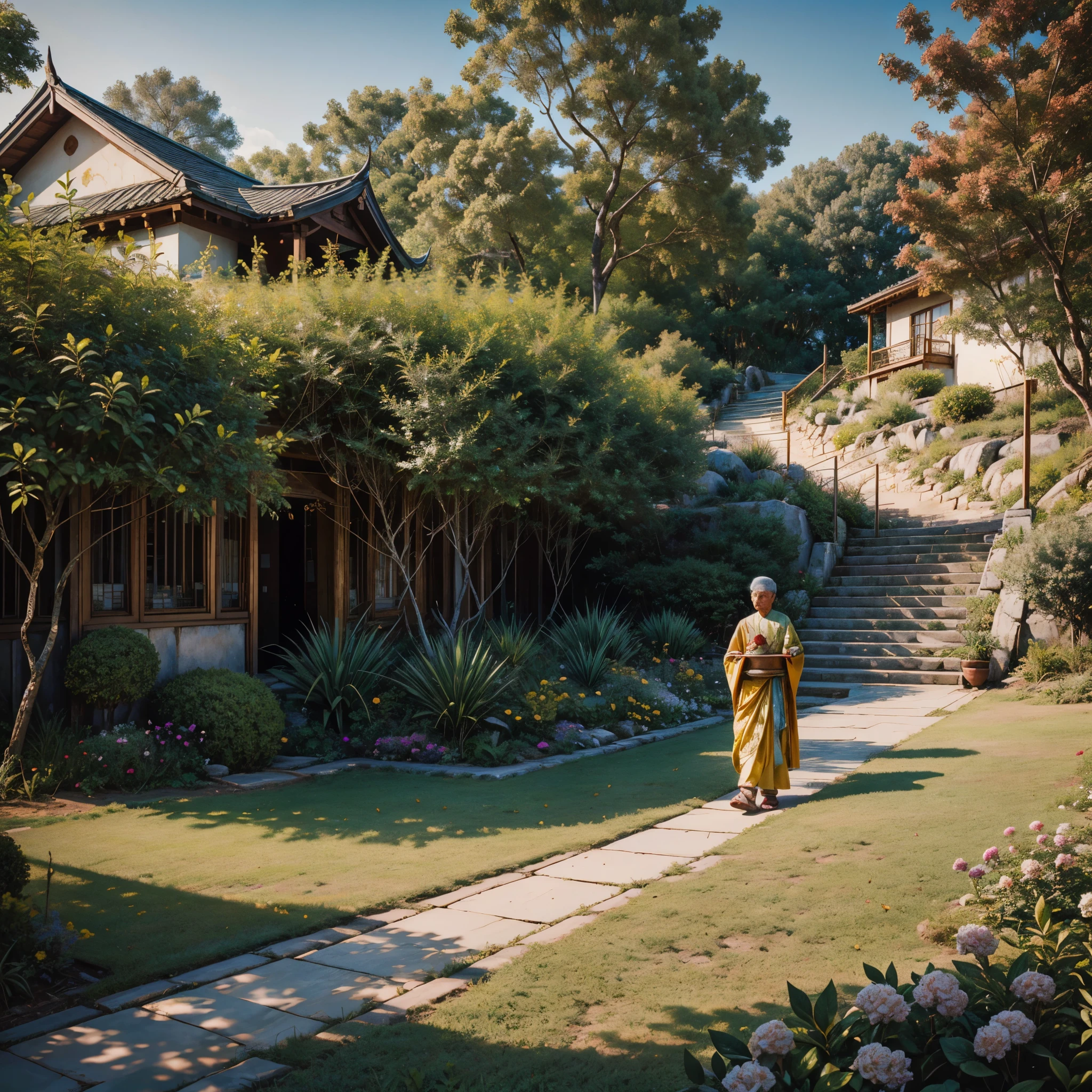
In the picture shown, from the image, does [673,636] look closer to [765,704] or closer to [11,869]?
[765,704]

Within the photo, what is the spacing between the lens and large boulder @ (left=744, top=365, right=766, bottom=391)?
38906mm

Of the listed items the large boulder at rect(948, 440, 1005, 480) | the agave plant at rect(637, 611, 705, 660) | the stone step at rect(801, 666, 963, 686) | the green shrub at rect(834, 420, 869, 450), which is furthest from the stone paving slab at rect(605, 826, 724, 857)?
the green shrub at rect(834, 420, 869, 450)

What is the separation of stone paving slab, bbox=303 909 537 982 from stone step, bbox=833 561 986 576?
42.2ft

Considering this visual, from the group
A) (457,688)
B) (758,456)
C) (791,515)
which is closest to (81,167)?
(457,688)

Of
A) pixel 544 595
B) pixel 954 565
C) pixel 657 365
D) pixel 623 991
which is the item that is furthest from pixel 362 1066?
pixel 657 365

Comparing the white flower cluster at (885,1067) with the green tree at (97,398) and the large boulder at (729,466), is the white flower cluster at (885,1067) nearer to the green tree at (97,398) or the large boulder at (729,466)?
the green tree at (97,398)

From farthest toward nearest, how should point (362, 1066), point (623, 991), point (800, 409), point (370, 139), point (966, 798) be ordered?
point (370, 139) → point (800, 409) → point (966, 798) → point (623, 991) → point (362, 1066)

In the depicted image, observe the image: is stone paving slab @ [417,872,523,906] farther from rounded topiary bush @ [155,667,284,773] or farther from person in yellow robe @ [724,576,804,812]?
rounded topiary bush @ [155,667,284,773]

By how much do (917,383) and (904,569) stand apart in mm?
13384

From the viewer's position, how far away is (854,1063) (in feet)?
6.49

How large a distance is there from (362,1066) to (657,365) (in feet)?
52.1

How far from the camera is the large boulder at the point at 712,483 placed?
56.5 feet

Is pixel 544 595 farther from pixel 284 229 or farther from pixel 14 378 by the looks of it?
pixel 14 378

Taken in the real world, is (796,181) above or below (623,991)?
above
